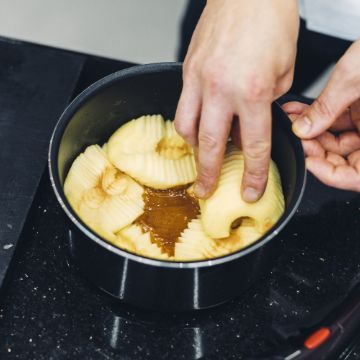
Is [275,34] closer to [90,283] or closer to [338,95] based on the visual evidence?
[338,95]

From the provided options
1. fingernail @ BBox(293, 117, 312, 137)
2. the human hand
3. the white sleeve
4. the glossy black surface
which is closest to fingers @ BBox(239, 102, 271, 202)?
the human hand

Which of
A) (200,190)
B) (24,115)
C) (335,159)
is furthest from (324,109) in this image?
(24,115)

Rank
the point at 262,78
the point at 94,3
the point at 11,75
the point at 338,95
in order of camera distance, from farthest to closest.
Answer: the point at 94,3, the point at 11,75, the point at 338,95, the point at 262,78

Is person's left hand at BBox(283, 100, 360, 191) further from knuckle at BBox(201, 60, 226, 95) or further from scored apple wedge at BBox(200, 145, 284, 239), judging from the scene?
knuckle at BBox(201, 60, 226, 95)

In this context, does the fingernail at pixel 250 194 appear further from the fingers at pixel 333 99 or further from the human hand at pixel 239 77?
the fingers at pixel 333 99

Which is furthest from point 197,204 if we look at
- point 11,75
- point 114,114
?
point 11,75

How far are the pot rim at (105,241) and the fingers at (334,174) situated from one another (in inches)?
4.1

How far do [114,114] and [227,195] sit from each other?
24 centimetres

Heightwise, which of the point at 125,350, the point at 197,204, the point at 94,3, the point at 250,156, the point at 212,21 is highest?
Result: the point at 212,21

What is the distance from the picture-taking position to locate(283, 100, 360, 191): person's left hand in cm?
90

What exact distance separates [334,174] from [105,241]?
1.28 feet

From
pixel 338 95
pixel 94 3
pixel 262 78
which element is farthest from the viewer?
pixel 94 3

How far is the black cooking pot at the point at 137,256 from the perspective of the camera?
0.71 meters

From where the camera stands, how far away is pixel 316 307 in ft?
2.85
